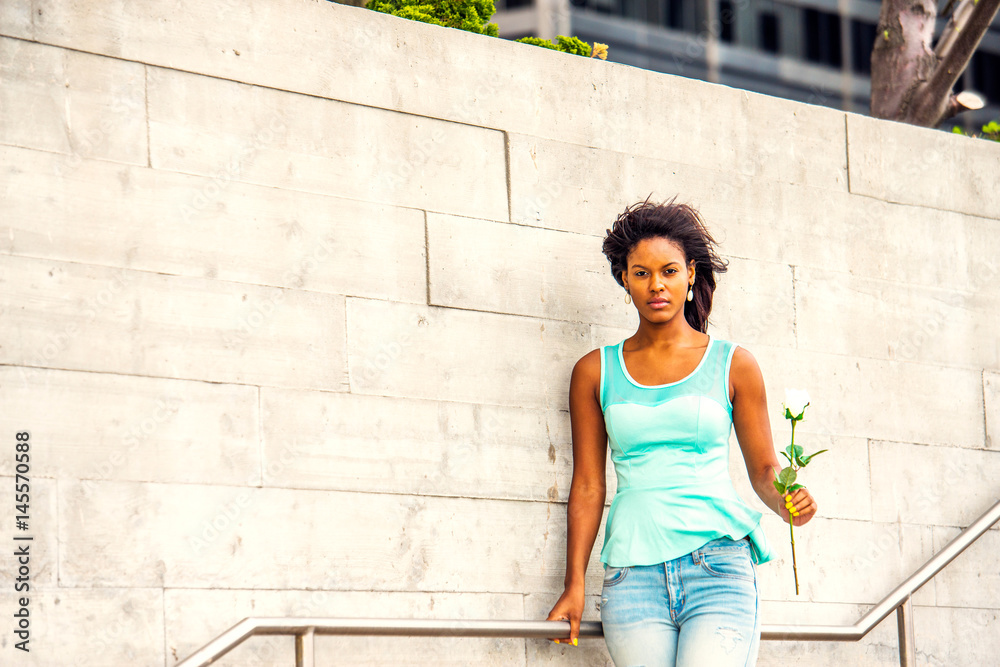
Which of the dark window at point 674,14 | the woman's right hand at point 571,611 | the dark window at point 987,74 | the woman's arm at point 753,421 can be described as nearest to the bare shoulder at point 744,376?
the woman's arm at point 753,421

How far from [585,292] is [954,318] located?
5.91ft

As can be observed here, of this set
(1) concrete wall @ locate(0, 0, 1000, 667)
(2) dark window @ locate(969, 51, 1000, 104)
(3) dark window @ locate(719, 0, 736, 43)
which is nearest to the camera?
(1) concrete wall @ locate(0, 0, 1000, 667)

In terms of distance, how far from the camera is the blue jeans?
4.10 m

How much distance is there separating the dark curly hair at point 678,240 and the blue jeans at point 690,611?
2.99 ft

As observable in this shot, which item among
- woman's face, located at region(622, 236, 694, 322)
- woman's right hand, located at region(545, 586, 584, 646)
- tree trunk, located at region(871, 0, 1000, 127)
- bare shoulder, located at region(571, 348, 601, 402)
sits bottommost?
woman's right hand, located at region(545, 586, 584, 646)

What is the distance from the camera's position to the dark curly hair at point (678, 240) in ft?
15.3

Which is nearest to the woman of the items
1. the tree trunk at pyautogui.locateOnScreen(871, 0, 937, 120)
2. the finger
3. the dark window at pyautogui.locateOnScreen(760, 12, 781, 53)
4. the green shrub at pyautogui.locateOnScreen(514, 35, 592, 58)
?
the finger

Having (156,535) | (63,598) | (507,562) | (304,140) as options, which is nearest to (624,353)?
(507,562)

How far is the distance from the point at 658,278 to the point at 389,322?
0.89 metres

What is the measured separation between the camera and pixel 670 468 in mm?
4418

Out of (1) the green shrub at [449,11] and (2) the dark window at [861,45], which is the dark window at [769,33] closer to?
(2) the dark window at [861,45]

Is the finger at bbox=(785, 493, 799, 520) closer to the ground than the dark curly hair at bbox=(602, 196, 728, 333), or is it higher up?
closer to the ground

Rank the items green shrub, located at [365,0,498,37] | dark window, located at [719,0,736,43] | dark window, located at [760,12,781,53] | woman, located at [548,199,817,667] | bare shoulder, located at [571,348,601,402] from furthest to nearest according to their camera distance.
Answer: dark window, located at [760,12,781,53], dark window, located at [719,0,736,43], green shrub, located at [365,0,498,37], bare shoulder, located at [571,348,601,402], woman, located at [548,199,817,667]

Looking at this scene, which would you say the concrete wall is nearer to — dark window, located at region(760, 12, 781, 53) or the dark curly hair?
the dark curly hair
